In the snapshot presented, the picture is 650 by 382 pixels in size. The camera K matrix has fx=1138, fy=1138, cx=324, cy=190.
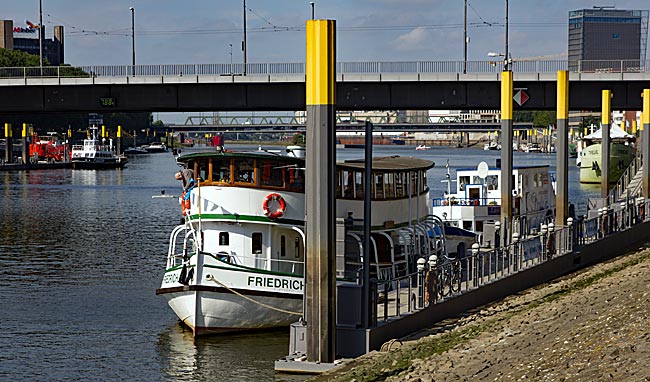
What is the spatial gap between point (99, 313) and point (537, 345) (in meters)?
17.6

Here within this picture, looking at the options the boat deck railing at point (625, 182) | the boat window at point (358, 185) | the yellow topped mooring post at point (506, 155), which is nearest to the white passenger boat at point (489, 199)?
the boat deck railing at point (625, 182)

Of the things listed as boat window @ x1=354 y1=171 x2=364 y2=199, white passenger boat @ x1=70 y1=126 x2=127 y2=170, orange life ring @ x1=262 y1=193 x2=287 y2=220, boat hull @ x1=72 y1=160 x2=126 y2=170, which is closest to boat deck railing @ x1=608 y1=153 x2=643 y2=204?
boat window @ x1=354 y1=171 x2=364 y2=199

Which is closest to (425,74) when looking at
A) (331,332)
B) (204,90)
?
(204,90)

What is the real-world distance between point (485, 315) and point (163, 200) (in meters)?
64.0

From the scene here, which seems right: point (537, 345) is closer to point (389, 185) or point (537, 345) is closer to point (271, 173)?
point (271, 173)

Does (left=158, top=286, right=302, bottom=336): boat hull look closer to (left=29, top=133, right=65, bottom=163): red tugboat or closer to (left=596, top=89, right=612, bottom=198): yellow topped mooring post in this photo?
(left=596, top=89, right=612, bottom=198): yellow topped mooring post

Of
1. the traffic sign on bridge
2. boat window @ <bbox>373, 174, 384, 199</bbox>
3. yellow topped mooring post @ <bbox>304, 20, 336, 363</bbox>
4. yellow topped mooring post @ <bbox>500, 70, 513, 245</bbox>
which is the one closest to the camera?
yellow topped mooring post @ <bbox>304, 20, 336, 363</bbox>

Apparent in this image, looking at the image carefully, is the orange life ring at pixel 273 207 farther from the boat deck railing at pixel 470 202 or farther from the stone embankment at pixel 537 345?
the boat deck railing at pixel 470 202

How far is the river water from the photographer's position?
2755 centimetres

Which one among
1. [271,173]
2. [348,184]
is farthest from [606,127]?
[271,173]

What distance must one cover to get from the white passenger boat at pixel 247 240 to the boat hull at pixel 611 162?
241ft

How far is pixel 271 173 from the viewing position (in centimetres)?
3116

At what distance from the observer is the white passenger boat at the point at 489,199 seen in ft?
162

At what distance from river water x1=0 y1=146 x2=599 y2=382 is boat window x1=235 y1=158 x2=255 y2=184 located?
4265 mm
